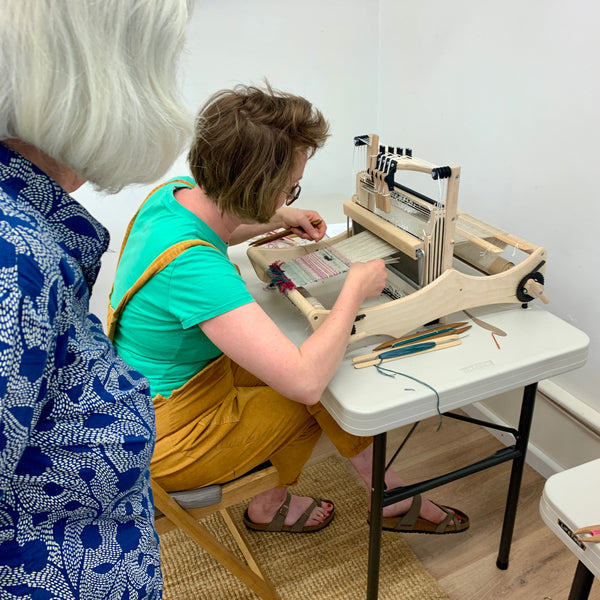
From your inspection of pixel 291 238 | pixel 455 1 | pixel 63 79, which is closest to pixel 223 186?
pixel 291 238

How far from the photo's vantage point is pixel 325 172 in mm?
2203

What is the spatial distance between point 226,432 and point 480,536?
0.95 meters

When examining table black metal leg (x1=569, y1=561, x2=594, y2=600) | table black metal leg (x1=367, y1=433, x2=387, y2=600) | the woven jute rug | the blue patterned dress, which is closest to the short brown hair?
the blue patterned dress

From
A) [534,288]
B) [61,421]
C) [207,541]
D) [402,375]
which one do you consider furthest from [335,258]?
[61,421]

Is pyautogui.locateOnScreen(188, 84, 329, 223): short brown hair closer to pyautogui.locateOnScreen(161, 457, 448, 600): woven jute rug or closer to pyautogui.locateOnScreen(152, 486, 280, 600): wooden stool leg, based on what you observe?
pyautogui.locateOnScreen(152, 486, 280, 600): wooden stool leg

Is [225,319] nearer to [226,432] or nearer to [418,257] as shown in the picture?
[226,432]

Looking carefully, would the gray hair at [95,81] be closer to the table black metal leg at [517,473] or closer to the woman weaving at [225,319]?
the woman weaving at [225,319]

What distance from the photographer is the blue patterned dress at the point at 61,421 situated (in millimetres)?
496

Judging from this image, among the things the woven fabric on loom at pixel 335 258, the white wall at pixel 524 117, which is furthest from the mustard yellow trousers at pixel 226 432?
the white wall at pixel 524 117

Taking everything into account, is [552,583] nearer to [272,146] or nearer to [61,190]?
[272,146]

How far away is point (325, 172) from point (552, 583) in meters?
1.59

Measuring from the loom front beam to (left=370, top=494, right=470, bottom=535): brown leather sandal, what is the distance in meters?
0.68

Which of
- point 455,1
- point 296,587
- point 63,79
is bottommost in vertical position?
point 296,587

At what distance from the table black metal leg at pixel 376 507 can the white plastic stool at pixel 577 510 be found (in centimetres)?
34
